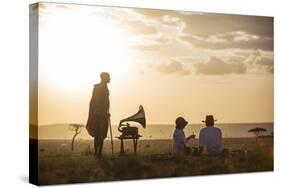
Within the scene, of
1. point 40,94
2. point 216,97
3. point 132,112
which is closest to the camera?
point 40,94

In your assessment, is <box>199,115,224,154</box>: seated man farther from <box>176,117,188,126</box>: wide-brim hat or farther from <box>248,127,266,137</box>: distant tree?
<box>248,127,266,137</box>: distant tree

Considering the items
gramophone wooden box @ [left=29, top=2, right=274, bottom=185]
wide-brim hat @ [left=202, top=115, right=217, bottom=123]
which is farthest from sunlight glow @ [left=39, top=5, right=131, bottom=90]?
wide-brim hat @ [left=202, top=115, right=217, bottom=123]

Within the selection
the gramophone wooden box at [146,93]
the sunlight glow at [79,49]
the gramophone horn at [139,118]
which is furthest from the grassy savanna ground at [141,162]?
the sunlight glow at [79,49]

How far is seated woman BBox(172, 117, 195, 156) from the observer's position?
280 inches

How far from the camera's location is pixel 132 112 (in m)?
6.84

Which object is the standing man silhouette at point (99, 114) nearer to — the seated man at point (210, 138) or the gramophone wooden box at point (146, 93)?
the gramophone wooden box at point (146, 93)

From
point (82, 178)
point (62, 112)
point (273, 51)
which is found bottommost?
point (82, 178)

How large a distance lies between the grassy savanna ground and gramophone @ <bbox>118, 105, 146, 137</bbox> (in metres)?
0.11

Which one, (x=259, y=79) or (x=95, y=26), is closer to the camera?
(x=95, y=26)

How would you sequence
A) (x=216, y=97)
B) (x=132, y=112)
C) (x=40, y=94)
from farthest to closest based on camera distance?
(x=216, y=97) < (x=132, y=112) < (x=40, y=94)

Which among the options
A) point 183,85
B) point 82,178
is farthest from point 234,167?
point 82,178

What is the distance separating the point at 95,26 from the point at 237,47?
1.58 metres

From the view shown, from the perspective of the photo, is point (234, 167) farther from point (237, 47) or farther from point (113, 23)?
point (113, 23)

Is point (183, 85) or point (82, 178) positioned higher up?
point (183, 85)
